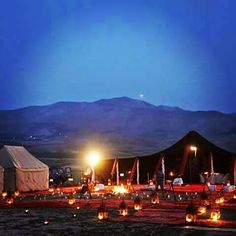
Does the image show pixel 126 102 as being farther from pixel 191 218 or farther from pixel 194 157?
pixel 191 218

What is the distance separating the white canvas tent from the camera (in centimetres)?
2328

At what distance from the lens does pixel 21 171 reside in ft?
77.7

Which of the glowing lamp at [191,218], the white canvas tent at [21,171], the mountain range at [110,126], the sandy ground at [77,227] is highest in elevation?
the mountain range at [110,126]

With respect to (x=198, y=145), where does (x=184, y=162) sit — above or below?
below

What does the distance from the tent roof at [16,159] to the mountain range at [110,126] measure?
39428mm

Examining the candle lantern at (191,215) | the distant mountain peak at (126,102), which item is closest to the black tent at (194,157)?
the candle lantern at (191,215)

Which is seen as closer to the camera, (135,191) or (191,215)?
(191,215)

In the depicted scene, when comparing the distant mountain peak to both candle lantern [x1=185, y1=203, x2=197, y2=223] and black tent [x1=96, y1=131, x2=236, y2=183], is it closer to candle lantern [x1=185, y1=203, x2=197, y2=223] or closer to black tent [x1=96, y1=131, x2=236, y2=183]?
black tent [x1=96, y1=131, x2=236, y2=183]

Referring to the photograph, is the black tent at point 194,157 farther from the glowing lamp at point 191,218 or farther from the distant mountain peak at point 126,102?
the distant mountain peak at point 126,102

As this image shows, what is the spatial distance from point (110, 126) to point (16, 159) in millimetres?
72105

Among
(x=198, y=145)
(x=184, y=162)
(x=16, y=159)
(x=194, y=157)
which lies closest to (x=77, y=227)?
(x=16, y=159)

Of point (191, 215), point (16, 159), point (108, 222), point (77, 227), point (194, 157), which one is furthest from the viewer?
point (194, 157)

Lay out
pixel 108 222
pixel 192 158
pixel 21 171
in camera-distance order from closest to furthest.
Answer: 1. pixel 108 222
2. pixel 21 171
3. pixel 192 158

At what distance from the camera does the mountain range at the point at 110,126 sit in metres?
75.2
